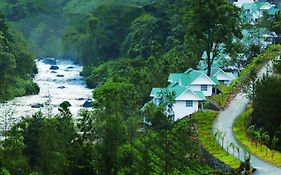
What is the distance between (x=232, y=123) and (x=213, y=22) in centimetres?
1010

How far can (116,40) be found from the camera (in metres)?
77.3

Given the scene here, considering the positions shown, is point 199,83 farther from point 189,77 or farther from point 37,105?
point 37,105

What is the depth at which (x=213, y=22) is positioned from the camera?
140ft

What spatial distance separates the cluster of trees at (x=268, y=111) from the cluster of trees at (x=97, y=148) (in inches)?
131

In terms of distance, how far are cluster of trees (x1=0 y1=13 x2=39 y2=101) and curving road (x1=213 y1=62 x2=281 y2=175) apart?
23.0m

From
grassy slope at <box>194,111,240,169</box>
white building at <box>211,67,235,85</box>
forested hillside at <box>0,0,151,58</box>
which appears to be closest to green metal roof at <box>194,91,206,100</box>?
grassy slope at <box>194,111,240,169</box>

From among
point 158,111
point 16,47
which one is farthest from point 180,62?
point 16,47

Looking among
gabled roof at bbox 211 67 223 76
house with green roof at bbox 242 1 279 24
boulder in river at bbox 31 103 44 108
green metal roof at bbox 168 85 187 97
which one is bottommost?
boulder in river at bbox 31 103 44 108

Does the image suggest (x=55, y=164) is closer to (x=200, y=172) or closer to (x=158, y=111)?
(x=200, y=172)

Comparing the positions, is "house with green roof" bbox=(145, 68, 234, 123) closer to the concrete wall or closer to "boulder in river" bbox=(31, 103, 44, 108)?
the concrete wall

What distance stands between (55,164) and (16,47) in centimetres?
4011

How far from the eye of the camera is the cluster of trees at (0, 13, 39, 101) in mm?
58438

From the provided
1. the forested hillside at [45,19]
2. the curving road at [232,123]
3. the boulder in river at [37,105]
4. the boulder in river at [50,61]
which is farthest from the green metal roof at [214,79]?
the forested hillside at [45,19]

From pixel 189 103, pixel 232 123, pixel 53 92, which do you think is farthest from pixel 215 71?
pixel 53 92
